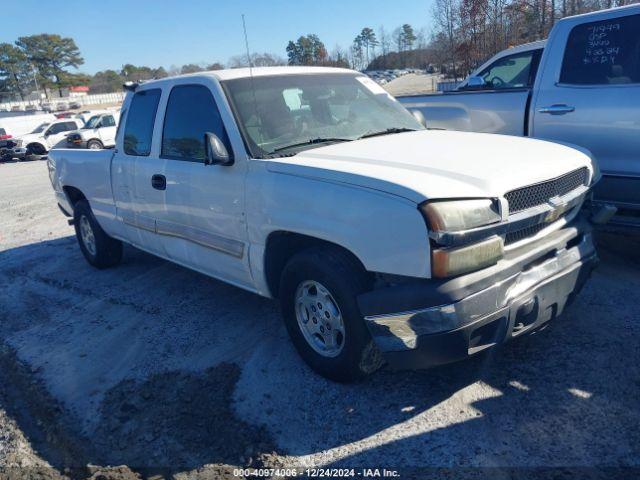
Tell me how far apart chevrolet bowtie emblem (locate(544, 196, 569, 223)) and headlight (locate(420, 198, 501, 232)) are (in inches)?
19.8

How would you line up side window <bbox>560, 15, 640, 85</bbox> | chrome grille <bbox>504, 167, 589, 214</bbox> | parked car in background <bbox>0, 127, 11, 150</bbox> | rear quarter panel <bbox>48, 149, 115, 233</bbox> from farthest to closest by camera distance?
parked car in background <bbox>0, 127, 11, 150</bbox> < rear quarter panel <bbox>48, 149, 115, 233</bbox> < side window <bbox>560, 15, 640, 85</bbox> < chrome grille <bbox>504, 167, 589, 214</bbox>

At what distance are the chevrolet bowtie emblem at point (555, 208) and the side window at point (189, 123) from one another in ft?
6.77

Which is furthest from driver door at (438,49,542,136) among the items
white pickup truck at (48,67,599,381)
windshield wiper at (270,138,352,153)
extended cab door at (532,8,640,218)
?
windshield wiper at (270,138,352,153)

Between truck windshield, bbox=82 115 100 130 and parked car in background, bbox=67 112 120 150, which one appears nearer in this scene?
parked car in background, bbox=67 112 120 150

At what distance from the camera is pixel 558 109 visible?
15.8 ft

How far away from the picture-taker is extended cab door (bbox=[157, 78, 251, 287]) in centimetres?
382

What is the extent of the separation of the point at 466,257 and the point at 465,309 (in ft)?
0.83

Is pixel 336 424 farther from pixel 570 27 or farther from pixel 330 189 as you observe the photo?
pixel 570 27

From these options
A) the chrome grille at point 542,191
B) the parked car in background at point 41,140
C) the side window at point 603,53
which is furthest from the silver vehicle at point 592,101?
the parked car in background at point 41,140

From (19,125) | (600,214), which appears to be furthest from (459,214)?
(19,125)

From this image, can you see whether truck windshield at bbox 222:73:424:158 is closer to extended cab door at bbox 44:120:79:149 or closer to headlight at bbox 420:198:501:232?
headlight at bbox 420:198:501:232

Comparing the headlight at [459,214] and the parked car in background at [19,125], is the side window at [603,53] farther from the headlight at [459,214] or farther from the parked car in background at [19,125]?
the parked car in background at [19,125]

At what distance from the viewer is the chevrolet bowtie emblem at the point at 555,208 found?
312cm

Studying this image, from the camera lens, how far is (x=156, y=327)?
15.2 feet
